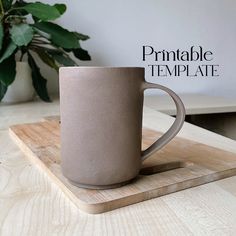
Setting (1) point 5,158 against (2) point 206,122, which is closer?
(1) point 5,158

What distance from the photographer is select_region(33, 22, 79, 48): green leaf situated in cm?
103

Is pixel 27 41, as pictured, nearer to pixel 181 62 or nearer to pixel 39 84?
pixel 39 84

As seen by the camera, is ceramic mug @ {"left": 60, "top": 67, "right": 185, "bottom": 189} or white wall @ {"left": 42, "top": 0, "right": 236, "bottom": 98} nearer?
ceramic mug @ {"left": 60, "top": 67, "right": 185, "bottom": 189}

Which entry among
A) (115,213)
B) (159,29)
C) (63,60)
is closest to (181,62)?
(159,29)

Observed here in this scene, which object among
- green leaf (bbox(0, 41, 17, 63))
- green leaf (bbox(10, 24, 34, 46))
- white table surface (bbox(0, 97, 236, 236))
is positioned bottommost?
white table surface (bbox(0, 97, 236, 236))

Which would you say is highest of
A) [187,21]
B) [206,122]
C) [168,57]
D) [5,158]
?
[187,21]

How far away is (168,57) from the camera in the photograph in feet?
5.20

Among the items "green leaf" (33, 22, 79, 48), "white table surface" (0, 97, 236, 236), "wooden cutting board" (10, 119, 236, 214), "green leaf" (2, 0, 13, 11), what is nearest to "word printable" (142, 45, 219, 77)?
"green leaf" (33, 22, 79, 48)

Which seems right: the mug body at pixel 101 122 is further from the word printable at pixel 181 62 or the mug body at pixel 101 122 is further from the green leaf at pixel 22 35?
the word printable at pixel 181 62

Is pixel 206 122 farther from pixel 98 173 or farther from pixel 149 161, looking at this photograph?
pixel 98 173

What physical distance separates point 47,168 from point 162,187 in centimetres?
16

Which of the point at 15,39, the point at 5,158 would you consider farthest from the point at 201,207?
the point at 15,39

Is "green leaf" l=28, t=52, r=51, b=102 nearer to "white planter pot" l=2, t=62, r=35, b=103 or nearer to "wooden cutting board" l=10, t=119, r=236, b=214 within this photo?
"white planter pot" l=2, t=62, r=35, b=103

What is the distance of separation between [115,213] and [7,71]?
812mm
